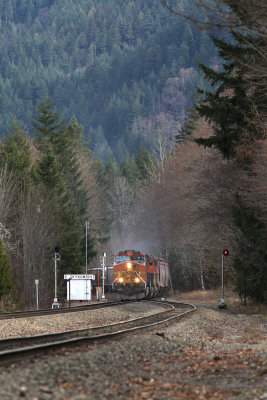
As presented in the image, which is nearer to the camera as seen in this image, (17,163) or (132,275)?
(132,275)

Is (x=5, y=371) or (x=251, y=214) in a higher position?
(x=251, y=214)

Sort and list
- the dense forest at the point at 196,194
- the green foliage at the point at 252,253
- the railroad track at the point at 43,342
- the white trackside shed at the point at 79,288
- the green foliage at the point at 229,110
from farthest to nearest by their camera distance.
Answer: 1. the white trackside shed at the point at 79,288
2. the green foliage at the point at 252,253
3. the green foliage at the point at 229,110
4. the dense forest at the point at 196,194
5. the railroad track at the point at 43,342

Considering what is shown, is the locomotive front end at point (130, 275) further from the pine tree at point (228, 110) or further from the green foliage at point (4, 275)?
the pine tree at point (228, 110)

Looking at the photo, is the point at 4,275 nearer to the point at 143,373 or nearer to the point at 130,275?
the point at 130,275

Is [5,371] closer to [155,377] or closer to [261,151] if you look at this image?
[155,377]

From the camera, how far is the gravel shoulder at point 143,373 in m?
9.60

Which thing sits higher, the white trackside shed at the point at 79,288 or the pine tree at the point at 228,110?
the pine tree at the point at 228,110

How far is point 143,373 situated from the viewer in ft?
38.6

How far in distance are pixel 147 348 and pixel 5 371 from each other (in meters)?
5.65

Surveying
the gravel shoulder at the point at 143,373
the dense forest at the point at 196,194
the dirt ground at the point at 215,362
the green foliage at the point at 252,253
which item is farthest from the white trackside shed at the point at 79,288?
the gravel shoulder at the point at 143,373

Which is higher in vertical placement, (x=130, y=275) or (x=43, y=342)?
(x=130, y=275)

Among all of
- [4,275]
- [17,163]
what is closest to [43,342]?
[4,275]

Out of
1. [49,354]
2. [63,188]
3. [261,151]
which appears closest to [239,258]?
[261,151]

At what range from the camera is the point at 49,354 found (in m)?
12.6
